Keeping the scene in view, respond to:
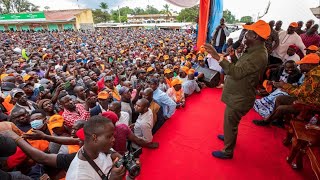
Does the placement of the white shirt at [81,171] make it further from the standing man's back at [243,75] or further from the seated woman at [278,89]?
the seated woman at [278,89]

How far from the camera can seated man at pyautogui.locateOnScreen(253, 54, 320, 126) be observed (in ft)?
9.52

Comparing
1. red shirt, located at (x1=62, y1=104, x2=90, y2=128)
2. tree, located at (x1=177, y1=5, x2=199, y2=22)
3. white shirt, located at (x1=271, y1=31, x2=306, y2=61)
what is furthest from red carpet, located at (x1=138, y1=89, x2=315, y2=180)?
tree, located at (x1=177, y1=5, x2=199, y2=22)

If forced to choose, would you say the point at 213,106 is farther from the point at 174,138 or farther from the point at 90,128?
the point at 90,128

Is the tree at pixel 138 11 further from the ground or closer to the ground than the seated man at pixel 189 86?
further from the ground

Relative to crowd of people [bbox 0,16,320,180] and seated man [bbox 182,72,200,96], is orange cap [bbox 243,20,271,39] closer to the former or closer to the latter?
crowd of people [bbox 0,16,320,180]

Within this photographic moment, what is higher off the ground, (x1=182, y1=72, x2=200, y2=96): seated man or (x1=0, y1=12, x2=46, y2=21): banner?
(x1=0, y1=12, x2=46, y2=21): banner

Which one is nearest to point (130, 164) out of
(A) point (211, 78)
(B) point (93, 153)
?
(B) point (93, 153)

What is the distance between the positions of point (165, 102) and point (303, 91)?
7.69ft

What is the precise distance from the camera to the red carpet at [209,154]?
8.82 ft

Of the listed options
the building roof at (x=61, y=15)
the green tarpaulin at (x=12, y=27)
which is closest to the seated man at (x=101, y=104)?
the building roof at (x=61, y=15)

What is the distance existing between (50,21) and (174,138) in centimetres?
3526

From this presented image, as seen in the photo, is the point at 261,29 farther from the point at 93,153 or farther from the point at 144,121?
the point at 93,153

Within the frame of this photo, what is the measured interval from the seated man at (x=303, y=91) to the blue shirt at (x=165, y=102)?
1.66 metres

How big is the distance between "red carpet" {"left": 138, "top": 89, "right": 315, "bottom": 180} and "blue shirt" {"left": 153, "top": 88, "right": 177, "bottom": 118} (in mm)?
202
